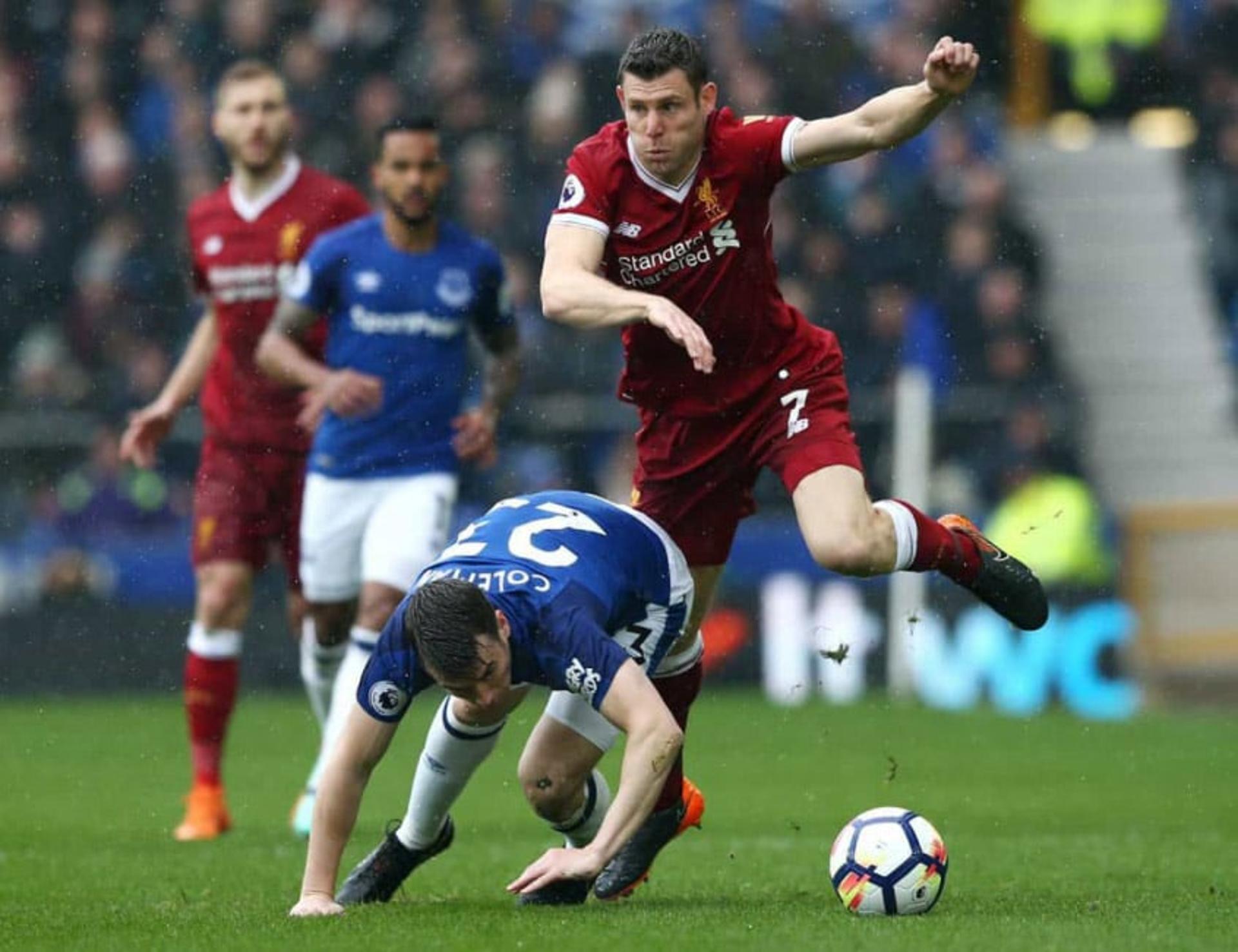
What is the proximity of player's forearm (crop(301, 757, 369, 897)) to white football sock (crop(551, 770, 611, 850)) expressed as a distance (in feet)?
3.34

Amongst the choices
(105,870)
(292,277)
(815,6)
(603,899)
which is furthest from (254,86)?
(815,6)

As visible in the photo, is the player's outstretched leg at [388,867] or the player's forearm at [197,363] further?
the player's forearm at [197,363]

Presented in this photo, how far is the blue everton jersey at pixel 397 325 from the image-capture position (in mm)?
9750

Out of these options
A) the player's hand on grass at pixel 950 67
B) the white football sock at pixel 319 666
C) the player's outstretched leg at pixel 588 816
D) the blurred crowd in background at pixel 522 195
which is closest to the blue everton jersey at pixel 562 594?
the player's outstretched leg at pixel 588 816

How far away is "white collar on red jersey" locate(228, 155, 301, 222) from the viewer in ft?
33.9

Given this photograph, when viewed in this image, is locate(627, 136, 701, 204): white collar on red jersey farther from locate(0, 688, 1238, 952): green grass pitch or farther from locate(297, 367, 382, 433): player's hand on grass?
locate(297, 367, 382, 433): player's hand on grass

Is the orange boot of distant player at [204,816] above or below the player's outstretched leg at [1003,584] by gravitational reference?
below

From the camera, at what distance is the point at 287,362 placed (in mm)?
9656

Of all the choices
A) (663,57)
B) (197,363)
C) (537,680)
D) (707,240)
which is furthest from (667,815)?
(197,363)

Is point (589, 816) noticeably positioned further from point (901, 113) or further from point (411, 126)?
point (411, 126)

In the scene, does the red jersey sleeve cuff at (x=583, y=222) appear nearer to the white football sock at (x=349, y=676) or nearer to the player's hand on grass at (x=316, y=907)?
the player's hand on grass at (x=316, y=907)

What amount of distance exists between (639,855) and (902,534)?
49.6 inches

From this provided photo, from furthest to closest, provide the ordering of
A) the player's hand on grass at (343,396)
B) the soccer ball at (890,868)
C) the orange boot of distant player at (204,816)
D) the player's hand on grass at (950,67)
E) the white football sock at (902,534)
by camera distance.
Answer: the orange boot of distant player at (204,816) → the player's hand on grass at (343,396) → the white football sock at (902,534) → the player's hand on grass at (950,67) → the soccer ball at (890,868)

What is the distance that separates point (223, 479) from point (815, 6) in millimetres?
9267
